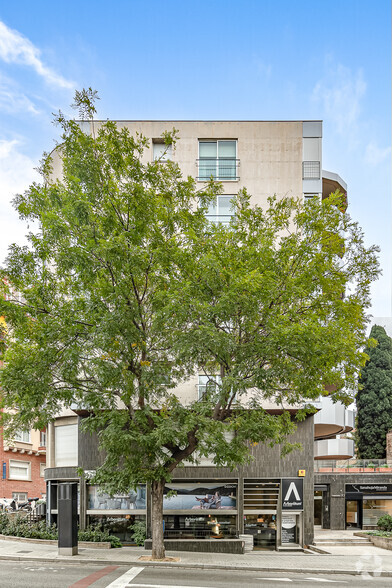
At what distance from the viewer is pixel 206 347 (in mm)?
16234

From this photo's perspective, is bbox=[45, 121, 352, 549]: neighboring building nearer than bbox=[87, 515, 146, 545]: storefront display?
No

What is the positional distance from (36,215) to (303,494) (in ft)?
50.7

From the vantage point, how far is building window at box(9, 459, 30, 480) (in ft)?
145

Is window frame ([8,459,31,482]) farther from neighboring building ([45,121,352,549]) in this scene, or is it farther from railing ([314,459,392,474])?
railing ([314,459,392,474])

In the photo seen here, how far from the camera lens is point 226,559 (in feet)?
62.7

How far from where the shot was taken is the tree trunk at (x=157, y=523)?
58.8 feet

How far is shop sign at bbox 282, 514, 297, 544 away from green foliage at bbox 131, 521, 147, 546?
5.66 m

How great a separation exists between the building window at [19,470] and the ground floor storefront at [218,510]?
21816 mm

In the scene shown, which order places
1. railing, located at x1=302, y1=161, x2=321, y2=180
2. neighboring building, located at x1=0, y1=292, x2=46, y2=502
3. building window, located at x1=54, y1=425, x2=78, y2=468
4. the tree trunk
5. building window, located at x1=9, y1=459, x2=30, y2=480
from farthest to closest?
building window, located at x1=9, y1=459, x2=30, y2=480 < neighboring building, located at x1=0, y1=292, x2=46, y2=502 < railing, located at x1=302, y1=161, x2=321, y2=180 < building window, located at x1=54, y1=425, x2=78, y2=468 < the tree trunk

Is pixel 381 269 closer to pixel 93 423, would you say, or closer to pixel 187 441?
pixel 187 441

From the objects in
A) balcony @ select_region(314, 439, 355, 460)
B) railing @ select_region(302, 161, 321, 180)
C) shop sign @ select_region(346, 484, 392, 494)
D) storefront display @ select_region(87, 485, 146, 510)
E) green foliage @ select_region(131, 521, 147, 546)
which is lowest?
shop sign @ select_region(346, 484, 392, 494)

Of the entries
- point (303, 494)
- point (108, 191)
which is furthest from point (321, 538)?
point (108, 191)

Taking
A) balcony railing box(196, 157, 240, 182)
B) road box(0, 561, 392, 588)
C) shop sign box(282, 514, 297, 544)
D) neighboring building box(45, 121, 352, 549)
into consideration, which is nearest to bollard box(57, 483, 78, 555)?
road box(0, 561, 392, 588)

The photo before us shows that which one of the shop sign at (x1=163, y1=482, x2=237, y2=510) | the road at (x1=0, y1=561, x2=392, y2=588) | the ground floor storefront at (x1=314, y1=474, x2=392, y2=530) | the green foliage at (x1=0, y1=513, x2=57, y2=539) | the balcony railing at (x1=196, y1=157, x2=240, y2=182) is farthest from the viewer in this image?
the ground floor storefront at (x1=314, y1=474, x2=392, y2=530)
